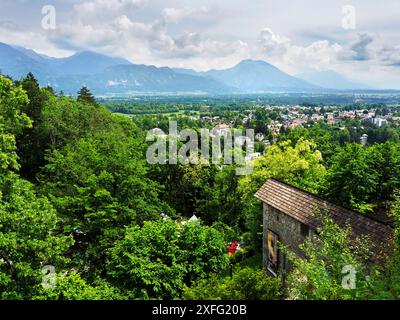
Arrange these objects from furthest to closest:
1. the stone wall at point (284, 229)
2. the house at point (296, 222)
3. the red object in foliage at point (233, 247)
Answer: the red object in foliage at point (233, 247)
the stone wall at point (284, 229)
the house at point (296, 222)

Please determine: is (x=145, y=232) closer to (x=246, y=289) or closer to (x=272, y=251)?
(x=246, y=289)

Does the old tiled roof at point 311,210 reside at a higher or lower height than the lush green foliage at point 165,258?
higher

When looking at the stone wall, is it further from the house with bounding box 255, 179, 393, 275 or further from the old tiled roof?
the old tiled roof

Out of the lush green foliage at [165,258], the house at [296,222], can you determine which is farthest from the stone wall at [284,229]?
the lush green foliage at [165,258]

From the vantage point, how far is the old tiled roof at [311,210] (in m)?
12.2

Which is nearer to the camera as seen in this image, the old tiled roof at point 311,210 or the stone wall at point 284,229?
the old tiled roof at point 311,210

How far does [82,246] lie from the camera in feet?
63.9

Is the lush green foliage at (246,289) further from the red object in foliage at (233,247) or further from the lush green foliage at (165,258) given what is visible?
the red object in foliage at (233,247)

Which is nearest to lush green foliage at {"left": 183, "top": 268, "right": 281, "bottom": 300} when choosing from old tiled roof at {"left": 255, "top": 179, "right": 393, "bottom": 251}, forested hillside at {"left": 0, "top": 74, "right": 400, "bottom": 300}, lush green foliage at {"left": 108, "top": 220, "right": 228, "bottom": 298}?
forested hillside at {"left": 0, "top": 74, "right": 400, "bottom": 300}

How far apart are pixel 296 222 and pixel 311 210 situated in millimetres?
1191

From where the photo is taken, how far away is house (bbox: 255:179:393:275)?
12.2m

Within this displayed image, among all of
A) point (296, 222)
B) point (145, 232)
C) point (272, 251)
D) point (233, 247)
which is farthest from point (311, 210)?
point (233, 247)

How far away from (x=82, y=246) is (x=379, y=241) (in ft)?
47.7
